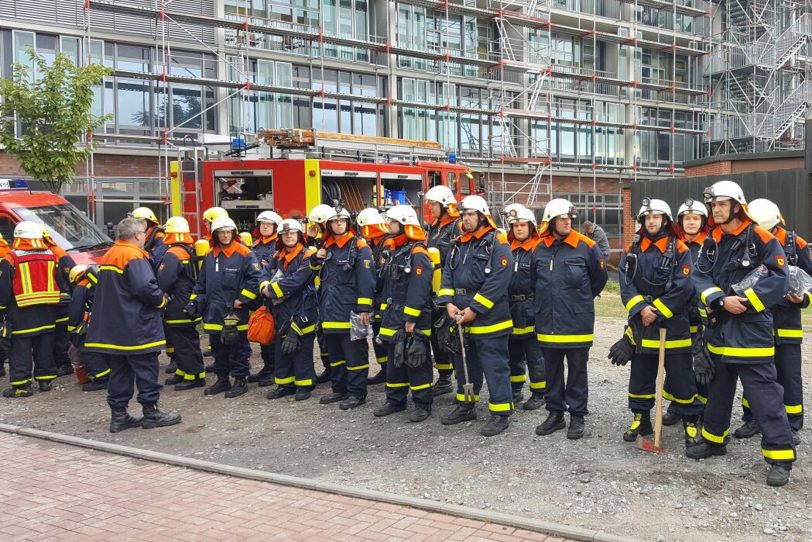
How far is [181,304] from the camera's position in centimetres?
863

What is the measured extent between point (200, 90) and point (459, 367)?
57.1 feet

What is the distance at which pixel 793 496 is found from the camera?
16.4 ft

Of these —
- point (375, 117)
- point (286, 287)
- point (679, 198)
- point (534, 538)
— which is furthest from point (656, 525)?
point (375, 117)

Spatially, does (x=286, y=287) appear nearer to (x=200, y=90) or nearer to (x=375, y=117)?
(x=200, y=90)

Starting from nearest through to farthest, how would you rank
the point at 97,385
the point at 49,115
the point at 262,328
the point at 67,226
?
1. the point at 262,328
2. the point at 97,385
3. the point at 67,226
4. the point at 49,115

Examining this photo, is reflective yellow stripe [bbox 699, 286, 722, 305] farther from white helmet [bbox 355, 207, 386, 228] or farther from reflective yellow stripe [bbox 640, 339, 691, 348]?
white helmet [bbox 355, 207, 386, 228]

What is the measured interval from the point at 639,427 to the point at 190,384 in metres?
5.20

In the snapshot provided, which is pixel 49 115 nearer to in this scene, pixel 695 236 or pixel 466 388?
pixel 466 388

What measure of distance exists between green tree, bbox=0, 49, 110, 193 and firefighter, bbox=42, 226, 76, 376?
4887 mm

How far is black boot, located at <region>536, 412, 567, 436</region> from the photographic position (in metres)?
6.49

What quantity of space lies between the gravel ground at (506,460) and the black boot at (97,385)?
1.74 feet

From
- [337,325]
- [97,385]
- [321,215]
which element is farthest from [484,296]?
[97,385]

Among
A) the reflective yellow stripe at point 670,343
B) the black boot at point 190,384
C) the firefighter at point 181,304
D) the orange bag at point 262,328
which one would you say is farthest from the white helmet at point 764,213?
the black boot at point 190,384

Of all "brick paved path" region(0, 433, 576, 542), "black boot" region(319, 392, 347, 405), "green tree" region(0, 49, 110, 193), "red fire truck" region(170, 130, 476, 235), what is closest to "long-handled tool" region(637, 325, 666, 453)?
"brick paved path" region(0, 433, 576, 542)
